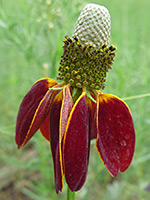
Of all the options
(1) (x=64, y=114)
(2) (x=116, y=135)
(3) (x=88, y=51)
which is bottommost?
(2) (x=116, y=135)

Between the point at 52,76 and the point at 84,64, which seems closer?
the point at 84,64

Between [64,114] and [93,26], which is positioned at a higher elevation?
[93,26]

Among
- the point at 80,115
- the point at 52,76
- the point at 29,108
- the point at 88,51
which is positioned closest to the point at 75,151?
the point at 80,115

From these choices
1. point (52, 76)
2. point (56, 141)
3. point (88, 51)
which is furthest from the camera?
point (52, 76)

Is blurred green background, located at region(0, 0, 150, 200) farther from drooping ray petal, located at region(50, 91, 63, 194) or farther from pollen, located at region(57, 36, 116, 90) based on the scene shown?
drooping ray petal, located at region(50, 91, 63, 194)

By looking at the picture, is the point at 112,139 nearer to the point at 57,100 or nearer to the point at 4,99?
the point at 57,100

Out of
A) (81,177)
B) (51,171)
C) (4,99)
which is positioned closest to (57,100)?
(81,177)

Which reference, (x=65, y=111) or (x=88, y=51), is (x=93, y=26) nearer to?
(x=88, y=51)

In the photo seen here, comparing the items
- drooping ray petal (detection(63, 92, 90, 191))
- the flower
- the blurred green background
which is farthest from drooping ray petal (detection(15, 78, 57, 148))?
the blurred green background
